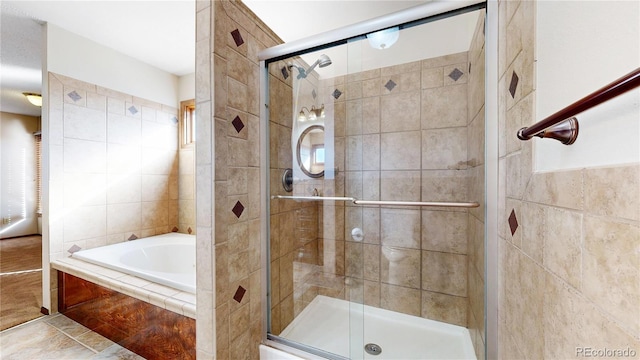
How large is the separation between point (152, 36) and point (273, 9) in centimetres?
134

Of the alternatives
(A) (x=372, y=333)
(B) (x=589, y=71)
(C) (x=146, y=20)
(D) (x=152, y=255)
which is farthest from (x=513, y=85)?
(D) (x=152, y=255)

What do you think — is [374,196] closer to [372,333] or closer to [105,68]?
[372,333]

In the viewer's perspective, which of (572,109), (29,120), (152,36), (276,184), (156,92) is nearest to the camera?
(572,109)

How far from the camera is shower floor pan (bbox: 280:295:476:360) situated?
4.81ft

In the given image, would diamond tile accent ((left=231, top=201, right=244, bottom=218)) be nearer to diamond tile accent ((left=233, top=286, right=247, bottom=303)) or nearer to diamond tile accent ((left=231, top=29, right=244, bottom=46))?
diamond tile accent ((left=233, top=286, right=247, bottom=303))

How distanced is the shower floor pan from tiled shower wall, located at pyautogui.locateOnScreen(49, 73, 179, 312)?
223cm

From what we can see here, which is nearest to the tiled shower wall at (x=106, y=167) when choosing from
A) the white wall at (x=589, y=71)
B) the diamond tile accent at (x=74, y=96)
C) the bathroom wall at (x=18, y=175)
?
the diamond tile accent at (x=74, y=96)

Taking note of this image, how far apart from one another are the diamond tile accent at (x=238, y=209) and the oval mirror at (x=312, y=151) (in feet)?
1.76

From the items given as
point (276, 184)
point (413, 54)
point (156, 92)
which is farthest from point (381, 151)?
point (156, 92)

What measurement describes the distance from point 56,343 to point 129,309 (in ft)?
2.04

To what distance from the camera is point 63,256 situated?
212 cm

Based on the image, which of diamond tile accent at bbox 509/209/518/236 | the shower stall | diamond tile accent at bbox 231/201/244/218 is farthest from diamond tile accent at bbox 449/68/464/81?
diamond tile accent at bbox 231/201/244/218

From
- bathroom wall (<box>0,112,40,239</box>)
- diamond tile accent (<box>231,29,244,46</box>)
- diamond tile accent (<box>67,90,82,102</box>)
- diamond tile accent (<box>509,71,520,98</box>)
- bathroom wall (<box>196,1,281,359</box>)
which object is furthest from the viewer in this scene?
bathroom wall (<box>0,112,40,239</box>)

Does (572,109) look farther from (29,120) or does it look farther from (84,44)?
(29,120)
